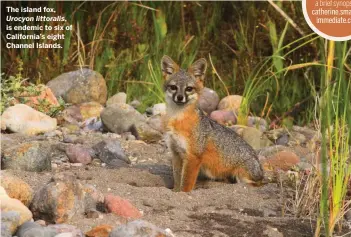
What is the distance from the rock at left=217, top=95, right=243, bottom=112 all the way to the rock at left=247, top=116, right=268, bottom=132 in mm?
277

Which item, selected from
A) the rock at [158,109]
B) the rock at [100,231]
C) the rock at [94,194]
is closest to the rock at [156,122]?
the rock at [158,109]

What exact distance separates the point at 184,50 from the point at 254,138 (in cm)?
270

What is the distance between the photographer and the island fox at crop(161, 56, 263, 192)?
271 inches

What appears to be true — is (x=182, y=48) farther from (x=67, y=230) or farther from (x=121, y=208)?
(x=67, y=230)

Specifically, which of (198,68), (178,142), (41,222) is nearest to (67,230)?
(41,222)

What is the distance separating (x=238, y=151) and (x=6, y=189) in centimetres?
253

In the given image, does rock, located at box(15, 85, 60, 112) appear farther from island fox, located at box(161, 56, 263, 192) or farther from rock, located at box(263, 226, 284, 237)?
rock, located at box(263, 226, 284, 237)

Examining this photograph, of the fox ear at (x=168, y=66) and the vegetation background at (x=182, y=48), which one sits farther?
the vegetation background at (x=182, y=48)

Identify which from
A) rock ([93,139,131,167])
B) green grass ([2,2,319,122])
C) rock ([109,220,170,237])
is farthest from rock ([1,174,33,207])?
green grass ([2,2,319,122])

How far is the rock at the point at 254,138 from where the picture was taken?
8578 mm

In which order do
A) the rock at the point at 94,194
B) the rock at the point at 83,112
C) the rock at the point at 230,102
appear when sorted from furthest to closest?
the rock at the point at 230,102 → the rock at the point at 83,112 → the rock at the point at 94,194

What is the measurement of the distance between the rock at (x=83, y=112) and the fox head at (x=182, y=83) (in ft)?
7.32

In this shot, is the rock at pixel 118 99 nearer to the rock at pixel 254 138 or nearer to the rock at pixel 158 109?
the rock at pixel 158 109

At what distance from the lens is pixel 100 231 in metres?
4.93
